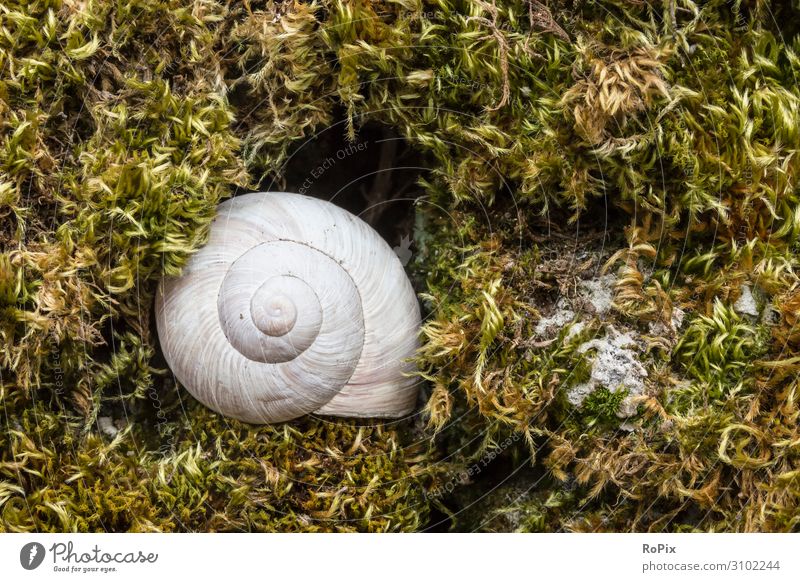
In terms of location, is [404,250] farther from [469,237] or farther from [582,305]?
[582,305]

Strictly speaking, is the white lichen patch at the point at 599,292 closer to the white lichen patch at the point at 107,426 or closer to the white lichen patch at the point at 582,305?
the white lichen patch at the point at 582,305

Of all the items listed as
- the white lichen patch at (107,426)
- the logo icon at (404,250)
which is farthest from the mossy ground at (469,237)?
the logo icon at (404,250)

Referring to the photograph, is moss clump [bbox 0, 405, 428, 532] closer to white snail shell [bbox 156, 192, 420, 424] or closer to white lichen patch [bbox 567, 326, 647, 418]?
white snail shell [bbox 156, 192, 420, 424]

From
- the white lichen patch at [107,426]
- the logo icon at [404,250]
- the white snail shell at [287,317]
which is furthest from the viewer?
the logo icon at [404,250]

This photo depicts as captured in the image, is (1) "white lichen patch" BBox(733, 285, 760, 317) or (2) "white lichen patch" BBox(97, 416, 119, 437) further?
(2) "white lichen patch" BBox(97, 416, 119, 437)
